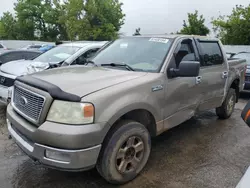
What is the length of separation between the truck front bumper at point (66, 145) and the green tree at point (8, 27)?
A: 2082 inches

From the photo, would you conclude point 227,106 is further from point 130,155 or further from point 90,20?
point 90,20

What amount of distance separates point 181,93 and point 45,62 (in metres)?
3.88

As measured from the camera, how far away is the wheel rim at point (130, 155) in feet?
9.76

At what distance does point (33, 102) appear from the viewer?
9.23ft

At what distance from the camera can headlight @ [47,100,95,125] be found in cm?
256

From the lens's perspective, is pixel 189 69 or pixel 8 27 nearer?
pixel 189 69

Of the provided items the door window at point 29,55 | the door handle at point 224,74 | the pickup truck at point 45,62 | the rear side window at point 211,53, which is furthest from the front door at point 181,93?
the door window at point 29,55

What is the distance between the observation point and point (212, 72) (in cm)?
457

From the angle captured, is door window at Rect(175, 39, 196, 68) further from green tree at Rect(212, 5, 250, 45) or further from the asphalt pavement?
green tree at Rect(212, 5, 250, 45)

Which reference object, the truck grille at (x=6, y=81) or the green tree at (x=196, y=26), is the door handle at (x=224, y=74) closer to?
the truck grille at (x=6, y=81)

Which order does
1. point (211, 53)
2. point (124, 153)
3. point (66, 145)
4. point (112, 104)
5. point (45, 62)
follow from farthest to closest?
1. point (45, 62)
2. point (211, 53)
3. point (124, 153)
4. point (112, 104)
5. point (66, 145)

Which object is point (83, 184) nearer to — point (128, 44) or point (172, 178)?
point (172, 178)

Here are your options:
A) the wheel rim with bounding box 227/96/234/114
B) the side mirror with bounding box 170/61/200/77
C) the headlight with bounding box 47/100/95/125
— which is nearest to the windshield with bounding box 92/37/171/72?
the side mirror with bounding box 170/61/200/77

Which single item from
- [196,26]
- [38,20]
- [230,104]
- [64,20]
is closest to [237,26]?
[196,26]
